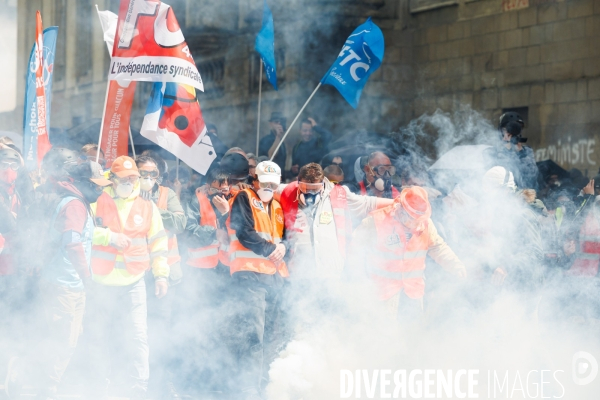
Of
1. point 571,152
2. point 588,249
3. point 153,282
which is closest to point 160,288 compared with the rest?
point 153,282

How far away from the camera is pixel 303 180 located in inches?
272

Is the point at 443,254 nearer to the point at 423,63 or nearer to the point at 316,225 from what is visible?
the point at 316,225

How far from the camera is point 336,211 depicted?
6953mm

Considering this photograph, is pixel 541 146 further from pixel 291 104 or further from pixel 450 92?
pixel 291 104

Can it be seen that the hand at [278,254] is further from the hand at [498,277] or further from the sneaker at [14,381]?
the sneaker at [14,381]

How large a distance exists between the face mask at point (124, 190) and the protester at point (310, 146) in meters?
4.34

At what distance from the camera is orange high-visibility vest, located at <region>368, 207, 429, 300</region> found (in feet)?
22.4

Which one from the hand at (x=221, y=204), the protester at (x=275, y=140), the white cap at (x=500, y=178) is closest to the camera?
the hand at (x=221, y=204)

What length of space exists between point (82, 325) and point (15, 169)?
1.15 metres

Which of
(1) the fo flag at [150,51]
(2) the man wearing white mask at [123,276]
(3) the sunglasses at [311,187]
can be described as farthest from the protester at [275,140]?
(2) the man wearing white mask at [123,276]

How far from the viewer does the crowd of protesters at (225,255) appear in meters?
6.36

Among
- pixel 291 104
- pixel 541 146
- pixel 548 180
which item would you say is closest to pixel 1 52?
pixel 291 104

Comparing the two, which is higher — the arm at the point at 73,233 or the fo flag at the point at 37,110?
the fo flag at the point at 37,110

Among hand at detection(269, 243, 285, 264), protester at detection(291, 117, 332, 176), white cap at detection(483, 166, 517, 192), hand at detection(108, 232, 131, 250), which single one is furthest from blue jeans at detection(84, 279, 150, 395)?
protester at detection(291, 117, 332, 176)
